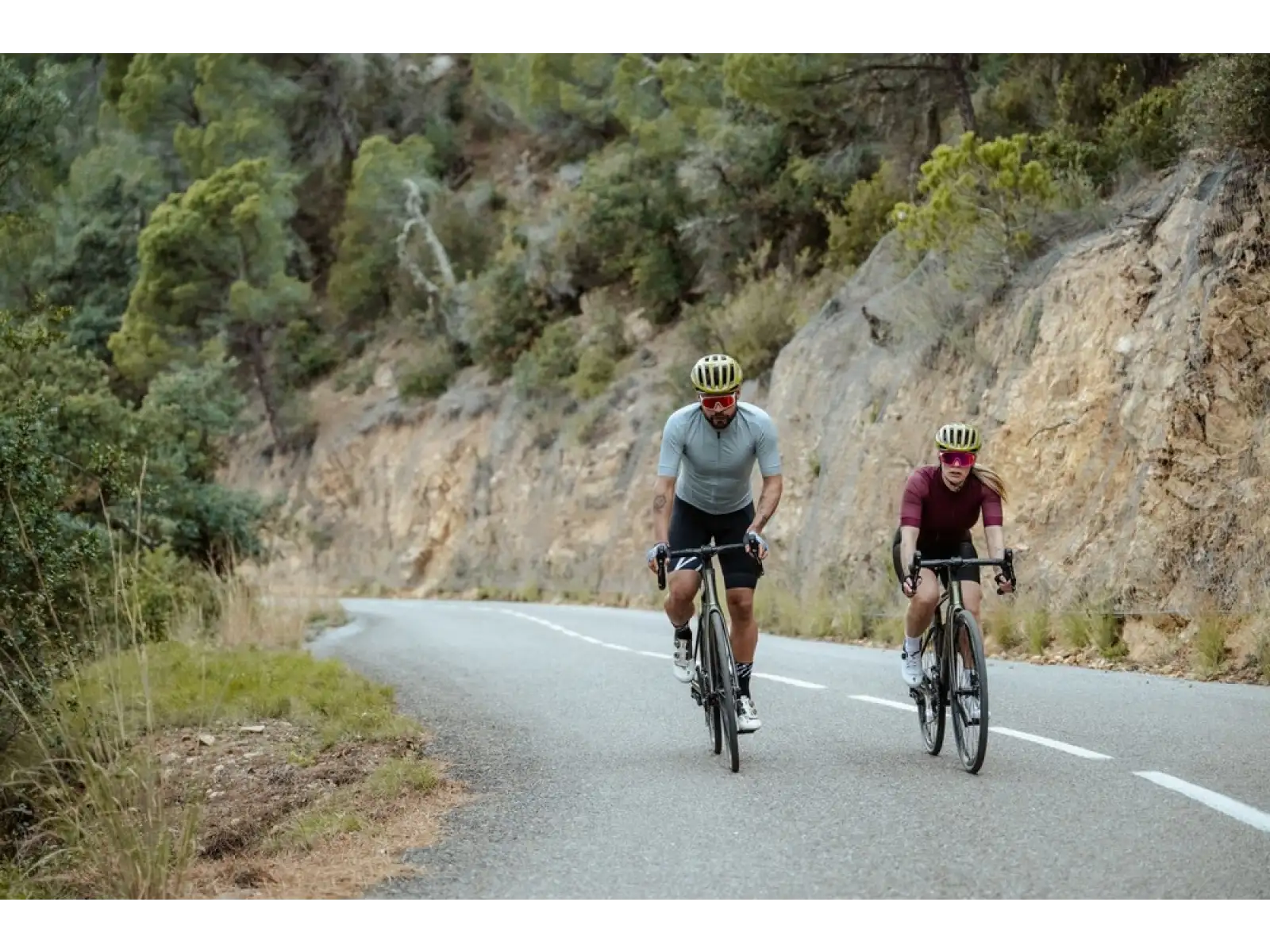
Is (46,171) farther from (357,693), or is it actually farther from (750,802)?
(750,802)

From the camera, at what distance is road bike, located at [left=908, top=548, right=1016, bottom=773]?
23.2 feet

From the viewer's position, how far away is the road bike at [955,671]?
23.2ft

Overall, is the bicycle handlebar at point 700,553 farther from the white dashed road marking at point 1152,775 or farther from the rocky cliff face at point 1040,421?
the rocky cliff face at point 1040,421

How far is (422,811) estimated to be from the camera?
6984 mm

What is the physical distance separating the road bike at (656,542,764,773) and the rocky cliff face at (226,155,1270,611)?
661 cm

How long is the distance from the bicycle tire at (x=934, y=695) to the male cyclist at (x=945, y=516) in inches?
3.8

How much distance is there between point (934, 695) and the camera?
7.82 m

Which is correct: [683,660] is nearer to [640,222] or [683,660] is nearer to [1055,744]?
[1055,744]

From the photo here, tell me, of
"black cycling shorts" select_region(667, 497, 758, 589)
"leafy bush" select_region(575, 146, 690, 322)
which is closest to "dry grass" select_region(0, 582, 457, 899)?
"black cycling shorts" select_region(667, 497, 758, 589)

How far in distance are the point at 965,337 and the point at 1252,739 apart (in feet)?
46.1

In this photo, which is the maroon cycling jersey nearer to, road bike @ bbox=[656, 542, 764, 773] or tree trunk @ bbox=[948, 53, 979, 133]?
road bike @ bbox=[656, 542, 764, 773]

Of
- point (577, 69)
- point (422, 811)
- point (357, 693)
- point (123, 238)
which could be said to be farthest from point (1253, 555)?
point (123, 238)

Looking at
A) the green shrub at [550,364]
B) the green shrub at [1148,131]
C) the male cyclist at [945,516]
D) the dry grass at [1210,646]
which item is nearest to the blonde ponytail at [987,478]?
the male cyclist at [945,516]

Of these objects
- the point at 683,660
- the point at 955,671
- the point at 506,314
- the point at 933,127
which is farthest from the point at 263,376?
the point at 955,671
